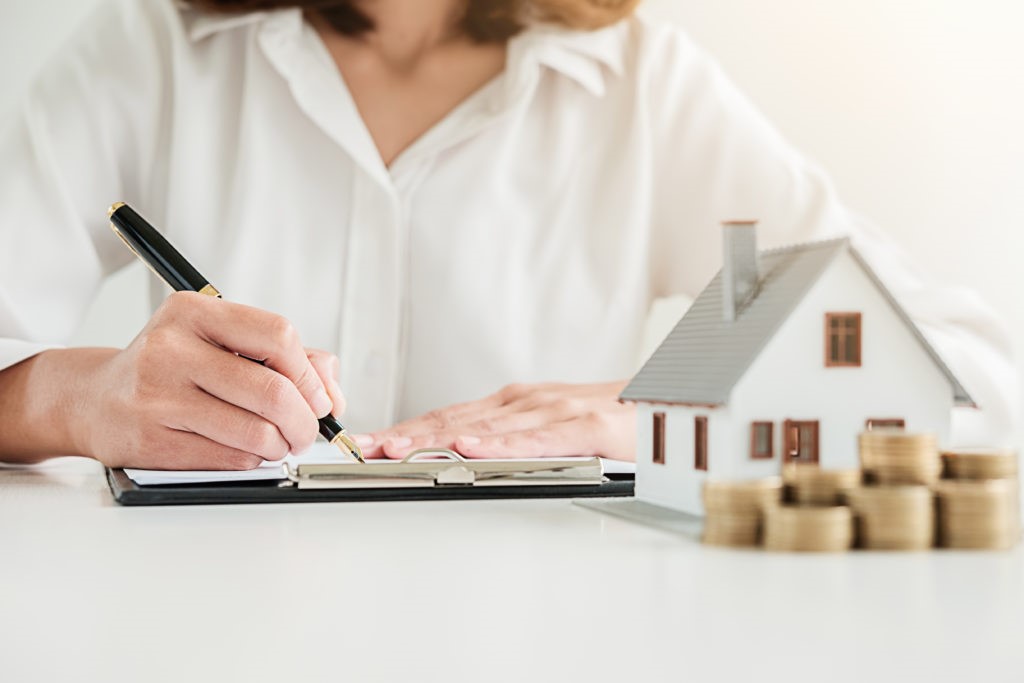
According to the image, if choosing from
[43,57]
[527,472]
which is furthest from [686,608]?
[43,57]

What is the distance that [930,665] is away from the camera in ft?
0.86

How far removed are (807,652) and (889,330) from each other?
210 mm

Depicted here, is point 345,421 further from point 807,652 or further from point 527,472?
point 807,652

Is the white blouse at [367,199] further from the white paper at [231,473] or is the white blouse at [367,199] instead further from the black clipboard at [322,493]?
the black clipboard at [322,493]

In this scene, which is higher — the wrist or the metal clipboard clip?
the wrist

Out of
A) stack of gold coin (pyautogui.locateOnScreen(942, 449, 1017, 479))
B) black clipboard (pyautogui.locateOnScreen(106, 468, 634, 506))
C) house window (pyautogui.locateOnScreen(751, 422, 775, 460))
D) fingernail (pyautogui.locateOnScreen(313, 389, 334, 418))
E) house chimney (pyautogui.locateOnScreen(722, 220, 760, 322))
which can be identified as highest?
house chimney (pyautogui.locateOnScreen(722, 220, 760, 322))

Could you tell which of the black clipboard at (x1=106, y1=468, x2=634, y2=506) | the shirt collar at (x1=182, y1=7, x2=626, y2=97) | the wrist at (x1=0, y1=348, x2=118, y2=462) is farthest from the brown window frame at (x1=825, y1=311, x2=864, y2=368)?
the shirt collar at (x1=182, y1=7, x2=626, y2=97)

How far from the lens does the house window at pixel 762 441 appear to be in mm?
430

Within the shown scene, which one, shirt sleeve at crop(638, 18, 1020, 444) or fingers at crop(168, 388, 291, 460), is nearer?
fingers at crop(168, 388, 291, 460)

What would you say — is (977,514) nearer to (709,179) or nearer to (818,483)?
(818,483)

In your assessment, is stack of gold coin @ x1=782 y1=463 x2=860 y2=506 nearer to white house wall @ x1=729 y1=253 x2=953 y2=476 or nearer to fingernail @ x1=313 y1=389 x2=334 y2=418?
white house wall @ x1=729 y1=253 x2=953 y2=476

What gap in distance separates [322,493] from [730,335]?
26 cm

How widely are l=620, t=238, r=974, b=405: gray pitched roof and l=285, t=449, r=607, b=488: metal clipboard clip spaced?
127mm

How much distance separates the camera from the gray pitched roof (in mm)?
435
